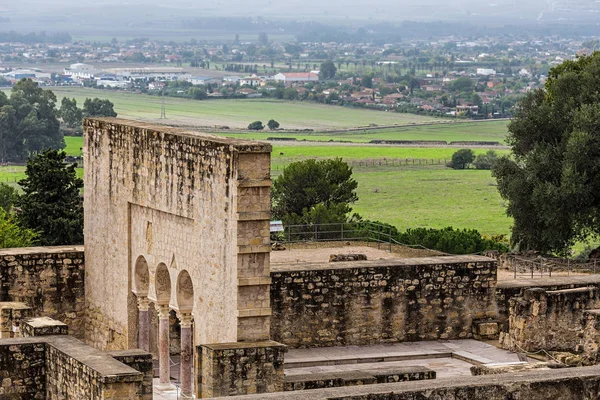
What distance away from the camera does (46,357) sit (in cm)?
2028

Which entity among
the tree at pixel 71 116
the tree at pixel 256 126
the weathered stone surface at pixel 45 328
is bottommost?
the tree at pixel 256 126

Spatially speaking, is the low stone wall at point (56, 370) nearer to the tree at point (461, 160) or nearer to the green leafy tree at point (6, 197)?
the green leafy tree at point (6, 197)

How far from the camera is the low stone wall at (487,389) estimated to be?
54.8ft

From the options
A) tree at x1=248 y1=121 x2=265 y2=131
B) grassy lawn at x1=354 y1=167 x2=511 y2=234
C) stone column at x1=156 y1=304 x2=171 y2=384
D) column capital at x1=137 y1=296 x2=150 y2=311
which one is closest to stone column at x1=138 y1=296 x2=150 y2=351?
column capital at x1=137 y1=296 x2=150 y2=311

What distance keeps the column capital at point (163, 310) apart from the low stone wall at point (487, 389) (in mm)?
6926

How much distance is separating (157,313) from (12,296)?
2.30 m

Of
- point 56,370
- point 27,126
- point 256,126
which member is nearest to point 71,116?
point 27,126

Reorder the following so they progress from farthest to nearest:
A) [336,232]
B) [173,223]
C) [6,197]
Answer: [6,197] < [336,232] < [173,223]

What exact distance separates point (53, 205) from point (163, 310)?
2168cm

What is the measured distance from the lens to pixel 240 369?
20672 mm

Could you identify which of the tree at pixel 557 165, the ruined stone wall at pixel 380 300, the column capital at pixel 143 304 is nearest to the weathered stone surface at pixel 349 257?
the ruined stone wall at pixel 380 300

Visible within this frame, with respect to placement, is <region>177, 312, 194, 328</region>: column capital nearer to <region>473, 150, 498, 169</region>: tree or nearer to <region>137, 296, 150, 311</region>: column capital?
<region>137, 296, 150, 311</region>: column capital

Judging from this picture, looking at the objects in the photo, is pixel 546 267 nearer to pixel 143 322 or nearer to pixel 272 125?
pixel 143 322

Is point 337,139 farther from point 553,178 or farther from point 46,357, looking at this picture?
point 46,357
